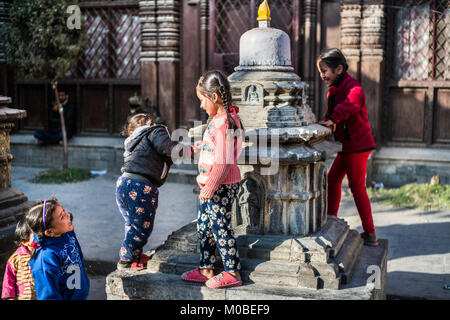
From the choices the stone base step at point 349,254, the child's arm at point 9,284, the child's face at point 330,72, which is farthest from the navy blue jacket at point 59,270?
the child's face at point 330,72

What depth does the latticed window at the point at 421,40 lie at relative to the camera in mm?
8977

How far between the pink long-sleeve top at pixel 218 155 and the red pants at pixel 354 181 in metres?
1.37

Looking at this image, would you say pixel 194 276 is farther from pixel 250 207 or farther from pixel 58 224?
pixel 58 224

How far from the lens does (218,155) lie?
3463 mm

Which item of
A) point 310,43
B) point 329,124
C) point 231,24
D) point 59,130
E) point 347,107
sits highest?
point 231,24

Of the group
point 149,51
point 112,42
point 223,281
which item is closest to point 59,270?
point 223,281

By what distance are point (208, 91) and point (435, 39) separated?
660 centimetres

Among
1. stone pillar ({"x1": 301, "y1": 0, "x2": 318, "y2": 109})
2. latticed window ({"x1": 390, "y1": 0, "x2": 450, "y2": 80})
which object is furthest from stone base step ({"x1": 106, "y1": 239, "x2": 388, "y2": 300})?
latticed window ({"x1": 390, "y1": 0, "x2": 450, "y2": 80})

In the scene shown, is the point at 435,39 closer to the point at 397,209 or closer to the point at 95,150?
the point at 397,209

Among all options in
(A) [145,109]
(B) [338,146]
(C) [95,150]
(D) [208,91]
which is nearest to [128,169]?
(D) [208,91]

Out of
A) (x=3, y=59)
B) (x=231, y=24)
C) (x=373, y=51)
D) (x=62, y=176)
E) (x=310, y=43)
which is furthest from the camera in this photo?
(x=3, y=59)

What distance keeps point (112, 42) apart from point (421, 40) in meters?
5.57

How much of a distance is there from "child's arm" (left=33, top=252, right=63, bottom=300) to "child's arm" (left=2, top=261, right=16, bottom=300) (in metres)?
0.18

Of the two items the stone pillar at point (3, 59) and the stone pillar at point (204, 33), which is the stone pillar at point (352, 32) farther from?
the stone pillar at point (3, 59)
